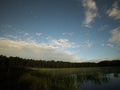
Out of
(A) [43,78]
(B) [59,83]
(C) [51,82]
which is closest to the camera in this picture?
(B) [59,83]

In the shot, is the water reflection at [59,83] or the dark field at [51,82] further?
the dark field at [51,82]

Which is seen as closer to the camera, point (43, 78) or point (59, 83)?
point (59, 83)

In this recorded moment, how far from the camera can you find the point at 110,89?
19.8 meters

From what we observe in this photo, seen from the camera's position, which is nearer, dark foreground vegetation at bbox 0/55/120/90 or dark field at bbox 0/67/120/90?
dark field at bbox 0/67/120/90

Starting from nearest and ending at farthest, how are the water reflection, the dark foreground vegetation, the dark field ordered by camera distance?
the water reflection < the dark field < the dark foreground vegetation

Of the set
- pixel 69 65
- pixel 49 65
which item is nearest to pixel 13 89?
pixel 49 65

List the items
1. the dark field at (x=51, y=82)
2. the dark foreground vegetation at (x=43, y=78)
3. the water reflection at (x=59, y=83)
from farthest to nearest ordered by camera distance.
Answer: the dark foreground vegetation at (x=43, y=78) < the dark field at (x=51, y=82) < the water reflection at (x=59, y=83)

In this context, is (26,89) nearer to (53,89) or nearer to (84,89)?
(53,89)

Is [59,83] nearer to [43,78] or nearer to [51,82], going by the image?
[51,82]

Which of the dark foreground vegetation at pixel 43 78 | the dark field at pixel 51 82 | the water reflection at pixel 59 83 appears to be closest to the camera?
the water reflection at pixel 59 83

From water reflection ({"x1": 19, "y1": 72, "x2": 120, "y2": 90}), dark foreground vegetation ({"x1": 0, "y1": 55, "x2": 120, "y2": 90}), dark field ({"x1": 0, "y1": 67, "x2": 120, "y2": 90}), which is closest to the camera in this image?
water reflection ({"x1": 19, "y1": 72, "x2": 120, "y2": 90})

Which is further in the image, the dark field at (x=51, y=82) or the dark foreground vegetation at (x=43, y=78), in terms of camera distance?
the dark foreground vegetation at (x=43, y=78)

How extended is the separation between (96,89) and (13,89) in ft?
39.2

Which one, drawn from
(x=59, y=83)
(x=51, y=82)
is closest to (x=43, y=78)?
(x=51, y=82)
